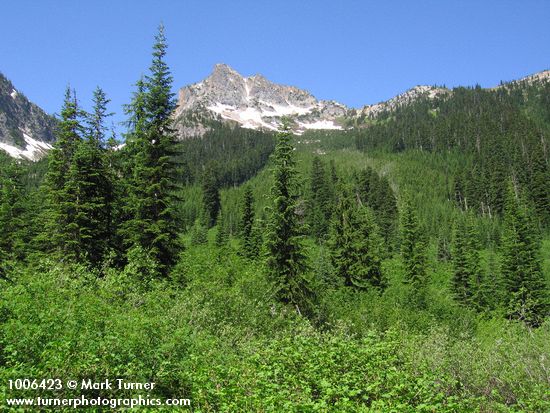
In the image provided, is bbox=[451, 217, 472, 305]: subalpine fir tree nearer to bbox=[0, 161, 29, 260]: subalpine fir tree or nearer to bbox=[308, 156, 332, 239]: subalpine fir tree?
bbox=[308, 156, 332, 239]: subalpine fir tree

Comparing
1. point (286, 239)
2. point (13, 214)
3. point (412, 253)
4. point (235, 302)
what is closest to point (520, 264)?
point (412, 253)

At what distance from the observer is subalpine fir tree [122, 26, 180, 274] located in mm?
21125

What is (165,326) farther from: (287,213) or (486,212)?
(486,212)

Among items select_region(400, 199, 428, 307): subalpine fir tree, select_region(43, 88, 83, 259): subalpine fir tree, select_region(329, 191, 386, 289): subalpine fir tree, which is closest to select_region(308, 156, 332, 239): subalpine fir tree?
select_region(400, 199, 428, 307): subalpine fir tree

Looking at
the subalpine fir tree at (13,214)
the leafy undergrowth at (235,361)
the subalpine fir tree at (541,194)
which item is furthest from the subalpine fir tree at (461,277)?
the subalpine fir tree at (541,194)

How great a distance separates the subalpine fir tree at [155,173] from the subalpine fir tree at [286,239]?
5846mm

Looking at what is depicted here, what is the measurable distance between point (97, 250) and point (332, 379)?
18.8 m

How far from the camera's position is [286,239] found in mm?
24516

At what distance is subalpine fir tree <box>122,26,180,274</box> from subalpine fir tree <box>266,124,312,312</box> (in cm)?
585

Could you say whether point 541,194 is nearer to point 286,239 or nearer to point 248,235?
point 248,235

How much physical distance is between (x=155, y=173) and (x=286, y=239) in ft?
27.7

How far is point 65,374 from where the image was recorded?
27.0 feet

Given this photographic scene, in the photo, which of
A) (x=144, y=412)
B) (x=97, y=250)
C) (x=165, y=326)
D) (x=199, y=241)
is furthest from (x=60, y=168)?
(x=199, y=241)

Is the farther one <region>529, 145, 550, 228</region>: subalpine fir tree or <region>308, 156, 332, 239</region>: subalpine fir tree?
<region>529, 145, 550, 228</region>: subalpine fir tree
